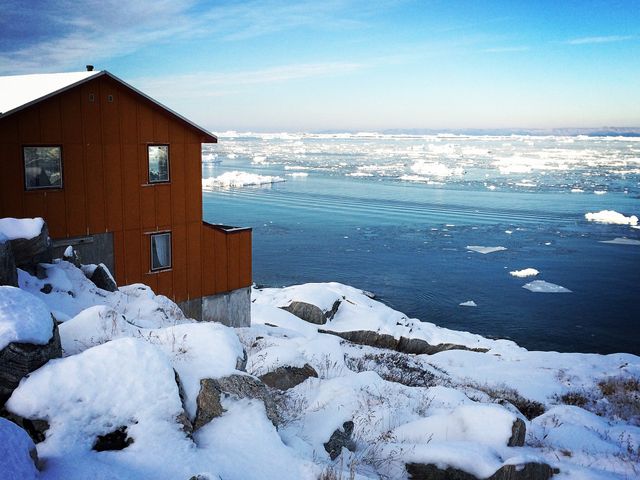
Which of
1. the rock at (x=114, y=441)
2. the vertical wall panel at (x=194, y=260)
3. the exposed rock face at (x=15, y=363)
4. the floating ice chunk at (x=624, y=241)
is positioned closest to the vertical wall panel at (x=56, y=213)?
the vertical wall panel at (x=194, y=260)

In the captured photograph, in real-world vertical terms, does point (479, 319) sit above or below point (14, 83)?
below

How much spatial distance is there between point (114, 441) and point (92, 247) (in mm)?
11329

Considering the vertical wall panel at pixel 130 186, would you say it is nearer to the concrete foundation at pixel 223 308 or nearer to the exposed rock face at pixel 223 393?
the concrete foundation at pixel 223 308

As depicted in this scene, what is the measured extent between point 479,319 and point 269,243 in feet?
56.4

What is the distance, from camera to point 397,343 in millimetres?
22516

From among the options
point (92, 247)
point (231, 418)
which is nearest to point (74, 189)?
point (92, 247)

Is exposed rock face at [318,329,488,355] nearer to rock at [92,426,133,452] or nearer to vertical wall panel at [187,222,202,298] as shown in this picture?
vertical wall panel at [187,222,202,298]

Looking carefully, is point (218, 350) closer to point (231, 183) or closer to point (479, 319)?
point (479, 319)

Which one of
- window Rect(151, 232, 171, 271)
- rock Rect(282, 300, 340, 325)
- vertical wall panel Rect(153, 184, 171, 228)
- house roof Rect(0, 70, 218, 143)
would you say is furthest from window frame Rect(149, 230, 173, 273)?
rock Rect(282, 300, 340, 325)

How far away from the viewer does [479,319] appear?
27109mm

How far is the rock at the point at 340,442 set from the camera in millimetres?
5773

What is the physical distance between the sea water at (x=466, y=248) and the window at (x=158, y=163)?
15642mm

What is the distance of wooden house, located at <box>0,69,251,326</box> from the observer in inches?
534

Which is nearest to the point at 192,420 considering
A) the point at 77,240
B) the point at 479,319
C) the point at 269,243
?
the point at 77,240
